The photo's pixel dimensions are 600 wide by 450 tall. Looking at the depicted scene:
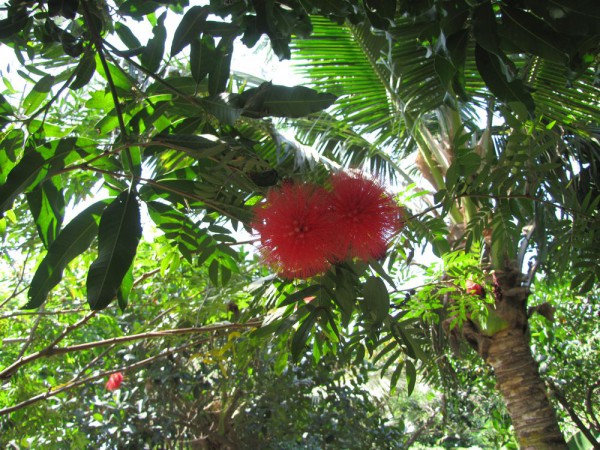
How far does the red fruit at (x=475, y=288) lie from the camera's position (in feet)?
8.22

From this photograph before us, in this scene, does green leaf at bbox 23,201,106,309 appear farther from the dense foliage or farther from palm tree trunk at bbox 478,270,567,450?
palm tree trunk at bbox 478,270,567,450

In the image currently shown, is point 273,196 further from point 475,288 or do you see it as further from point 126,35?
point 475,288

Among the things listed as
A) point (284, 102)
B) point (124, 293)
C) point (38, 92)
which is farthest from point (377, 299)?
point (38, 92)

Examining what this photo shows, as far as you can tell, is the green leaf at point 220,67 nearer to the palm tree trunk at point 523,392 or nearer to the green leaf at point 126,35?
the green leaf at point 126,35

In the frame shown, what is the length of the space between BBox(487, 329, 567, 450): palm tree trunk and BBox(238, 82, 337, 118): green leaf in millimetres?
2397

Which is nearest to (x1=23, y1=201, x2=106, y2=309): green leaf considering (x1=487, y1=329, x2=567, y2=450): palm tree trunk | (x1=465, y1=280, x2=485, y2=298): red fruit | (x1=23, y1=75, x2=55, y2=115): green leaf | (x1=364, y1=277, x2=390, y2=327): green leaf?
(x1=23, y1=75, x2=55, y2=115): green leaf

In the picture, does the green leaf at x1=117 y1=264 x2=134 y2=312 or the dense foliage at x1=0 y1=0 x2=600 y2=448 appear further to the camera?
the green leaf at x1=117 y1=264 x2=134 y2=312

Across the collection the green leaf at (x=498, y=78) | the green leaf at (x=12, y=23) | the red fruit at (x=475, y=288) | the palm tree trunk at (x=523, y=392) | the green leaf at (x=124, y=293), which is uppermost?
the green leaf at (x=12, y=23)

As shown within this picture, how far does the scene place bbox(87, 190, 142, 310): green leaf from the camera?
0.91 m

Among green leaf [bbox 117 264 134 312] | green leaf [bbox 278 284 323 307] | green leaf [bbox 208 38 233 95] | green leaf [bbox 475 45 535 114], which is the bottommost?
green leaf [bbox 278 284 323 307]

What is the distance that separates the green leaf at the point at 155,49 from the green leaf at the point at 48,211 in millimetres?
365

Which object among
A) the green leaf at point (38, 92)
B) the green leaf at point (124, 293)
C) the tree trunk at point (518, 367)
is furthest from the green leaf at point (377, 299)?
the tree trunk at point (518, 367)

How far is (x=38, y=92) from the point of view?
1.20 m

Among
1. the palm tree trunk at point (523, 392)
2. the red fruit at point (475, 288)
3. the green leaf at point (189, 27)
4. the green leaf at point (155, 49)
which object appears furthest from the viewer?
the palm tree trunk at point (523, 392)
